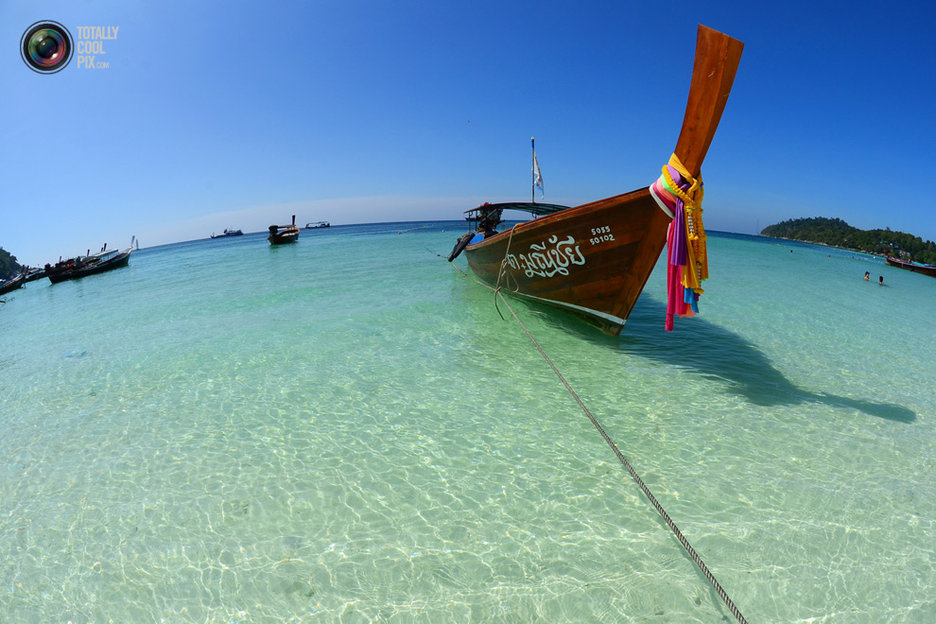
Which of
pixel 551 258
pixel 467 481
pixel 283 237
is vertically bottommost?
pixel 467 481

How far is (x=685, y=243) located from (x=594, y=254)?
6.42 ft

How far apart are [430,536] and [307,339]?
5.87 meters

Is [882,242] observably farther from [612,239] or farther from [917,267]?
[612,239]

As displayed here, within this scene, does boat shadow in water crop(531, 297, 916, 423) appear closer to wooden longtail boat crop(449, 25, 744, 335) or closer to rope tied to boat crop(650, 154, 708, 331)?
wooden longtail boat crop(449, 25, 744, 335)

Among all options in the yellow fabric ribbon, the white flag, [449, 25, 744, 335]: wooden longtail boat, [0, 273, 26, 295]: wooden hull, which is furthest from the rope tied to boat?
[0, 273, 26, 295]: wooden hull

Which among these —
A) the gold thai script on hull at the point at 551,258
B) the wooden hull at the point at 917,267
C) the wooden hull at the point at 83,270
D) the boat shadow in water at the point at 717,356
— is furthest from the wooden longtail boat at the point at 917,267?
the wooden hull at the point at 83,270

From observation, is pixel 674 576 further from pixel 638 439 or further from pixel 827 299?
pixel 827 299

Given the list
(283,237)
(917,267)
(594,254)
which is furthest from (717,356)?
(283,237)

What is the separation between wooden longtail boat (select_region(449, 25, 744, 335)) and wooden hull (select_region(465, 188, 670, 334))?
0.6 inches

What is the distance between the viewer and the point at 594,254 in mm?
6660

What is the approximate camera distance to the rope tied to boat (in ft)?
15.5

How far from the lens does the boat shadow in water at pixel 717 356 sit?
4.95 meters

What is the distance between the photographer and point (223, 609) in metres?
2.43

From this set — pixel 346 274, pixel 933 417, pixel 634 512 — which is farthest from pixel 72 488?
pixel 346 274
